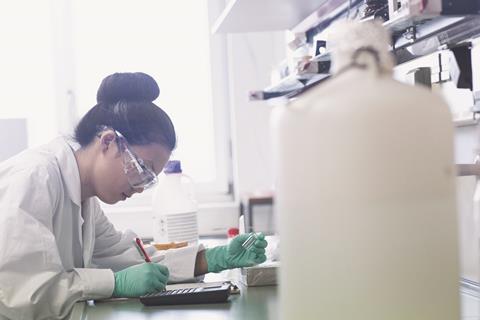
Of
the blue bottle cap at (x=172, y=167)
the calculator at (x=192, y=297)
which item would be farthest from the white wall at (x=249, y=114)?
the calculator at (x=192, y=297)

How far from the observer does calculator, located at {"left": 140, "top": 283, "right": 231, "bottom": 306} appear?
3.57 feet

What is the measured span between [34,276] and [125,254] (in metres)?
0.47

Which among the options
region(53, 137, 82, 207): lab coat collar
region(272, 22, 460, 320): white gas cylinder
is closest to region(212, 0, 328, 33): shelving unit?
region(53, 137, 82, 207): lab coat collar

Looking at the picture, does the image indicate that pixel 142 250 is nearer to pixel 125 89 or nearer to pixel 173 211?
pixel 125 89

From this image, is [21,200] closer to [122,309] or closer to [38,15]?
[122,309]

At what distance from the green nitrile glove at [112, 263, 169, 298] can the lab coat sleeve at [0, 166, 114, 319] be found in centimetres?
2

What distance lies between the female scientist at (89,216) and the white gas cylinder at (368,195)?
75 centimetres

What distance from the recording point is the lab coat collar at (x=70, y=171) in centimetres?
151

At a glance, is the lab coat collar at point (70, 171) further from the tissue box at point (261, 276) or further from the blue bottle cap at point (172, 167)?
the blue bottle cap at point (172, 167)

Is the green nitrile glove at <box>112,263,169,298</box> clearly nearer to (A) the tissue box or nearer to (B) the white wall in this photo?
(A) the tissue box

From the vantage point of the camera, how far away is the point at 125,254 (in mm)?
1709

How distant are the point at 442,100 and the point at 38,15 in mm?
2736

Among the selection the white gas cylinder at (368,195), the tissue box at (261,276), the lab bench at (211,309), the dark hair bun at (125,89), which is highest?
the dark hair bun at (125,89)

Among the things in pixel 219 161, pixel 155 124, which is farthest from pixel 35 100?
pixel 155 124
